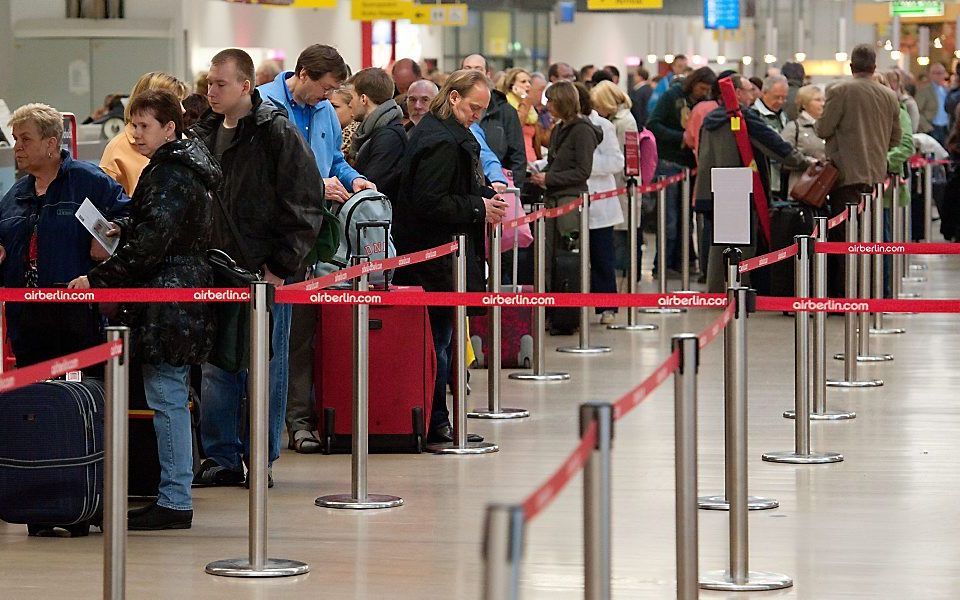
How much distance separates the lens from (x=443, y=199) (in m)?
7.79

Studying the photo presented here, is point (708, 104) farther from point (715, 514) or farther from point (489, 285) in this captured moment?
point (715, 514)

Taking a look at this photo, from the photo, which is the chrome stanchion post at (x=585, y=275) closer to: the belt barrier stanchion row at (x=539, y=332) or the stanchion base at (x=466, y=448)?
the belt barrier stanchion row at (x=539, y=332)

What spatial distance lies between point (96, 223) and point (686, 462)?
2.65m

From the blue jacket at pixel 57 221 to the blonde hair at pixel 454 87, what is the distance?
1.78 metres

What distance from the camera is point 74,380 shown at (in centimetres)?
631

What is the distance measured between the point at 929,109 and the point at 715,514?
17788 millimetres

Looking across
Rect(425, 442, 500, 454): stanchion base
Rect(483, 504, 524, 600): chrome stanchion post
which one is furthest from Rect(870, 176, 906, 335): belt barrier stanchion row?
Rect(483, 504, 524, 600): chrome stanchion post

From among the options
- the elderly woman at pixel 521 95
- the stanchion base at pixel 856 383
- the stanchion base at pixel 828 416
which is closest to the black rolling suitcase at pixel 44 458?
the stanchion base at pixel 828 416

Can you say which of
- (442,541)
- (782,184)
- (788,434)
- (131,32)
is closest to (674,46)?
(131,32)

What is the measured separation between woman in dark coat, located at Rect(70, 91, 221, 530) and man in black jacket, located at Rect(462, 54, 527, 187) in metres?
5.83

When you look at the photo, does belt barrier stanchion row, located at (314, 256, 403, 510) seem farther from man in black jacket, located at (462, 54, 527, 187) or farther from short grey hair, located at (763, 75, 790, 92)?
short grey hair, located at (763, 75, 790, 92)

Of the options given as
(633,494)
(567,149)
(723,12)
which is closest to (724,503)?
(633,494)

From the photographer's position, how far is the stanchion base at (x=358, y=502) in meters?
6.54

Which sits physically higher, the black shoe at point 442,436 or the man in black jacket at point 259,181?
the man in black jacket at point 259,181
